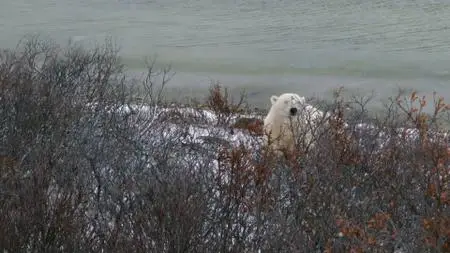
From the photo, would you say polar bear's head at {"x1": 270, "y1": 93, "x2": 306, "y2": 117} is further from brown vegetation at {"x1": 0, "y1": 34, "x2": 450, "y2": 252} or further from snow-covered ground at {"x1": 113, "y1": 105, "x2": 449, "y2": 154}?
brown vegetation at {"x1": 0, "y1": 34, "x2": 450, "y2": 252}

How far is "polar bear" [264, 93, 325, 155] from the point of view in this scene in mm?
6434

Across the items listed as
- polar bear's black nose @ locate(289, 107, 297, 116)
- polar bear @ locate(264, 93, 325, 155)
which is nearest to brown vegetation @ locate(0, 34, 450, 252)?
polar bear @ locate(264, 93, 325, 155)

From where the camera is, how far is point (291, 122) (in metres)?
6.78

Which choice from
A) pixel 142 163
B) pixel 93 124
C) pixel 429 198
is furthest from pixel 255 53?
pixel 429 198

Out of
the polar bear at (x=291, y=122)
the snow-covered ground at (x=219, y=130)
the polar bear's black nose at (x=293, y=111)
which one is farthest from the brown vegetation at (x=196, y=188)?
A: the polar bear's black nose at (x=293, y=111)

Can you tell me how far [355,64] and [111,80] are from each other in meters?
6.02

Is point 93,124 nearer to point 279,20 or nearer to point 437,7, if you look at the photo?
point 279,20

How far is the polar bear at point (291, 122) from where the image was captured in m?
6.43

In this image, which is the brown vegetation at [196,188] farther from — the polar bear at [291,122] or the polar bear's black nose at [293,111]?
the polar bear's black nose at [293,111]

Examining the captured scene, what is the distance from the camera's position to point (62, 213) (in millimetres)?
3791

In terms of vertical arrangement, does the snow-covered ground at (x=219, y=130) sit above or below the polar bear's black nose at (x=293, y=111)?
below

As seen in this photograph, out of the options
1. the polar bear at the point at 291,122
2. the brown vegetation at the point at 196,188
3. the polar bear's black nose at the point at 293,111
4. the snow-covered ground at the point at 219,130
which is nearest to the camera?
the brown vegetation at the point at 196,188

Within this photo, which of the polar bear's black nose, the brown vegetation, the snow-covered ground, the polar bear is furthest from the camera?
the polar bear's black nose

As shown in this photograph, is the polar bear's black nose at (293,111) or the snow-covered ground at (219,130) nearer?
the snow-covered ground at (219,130)
